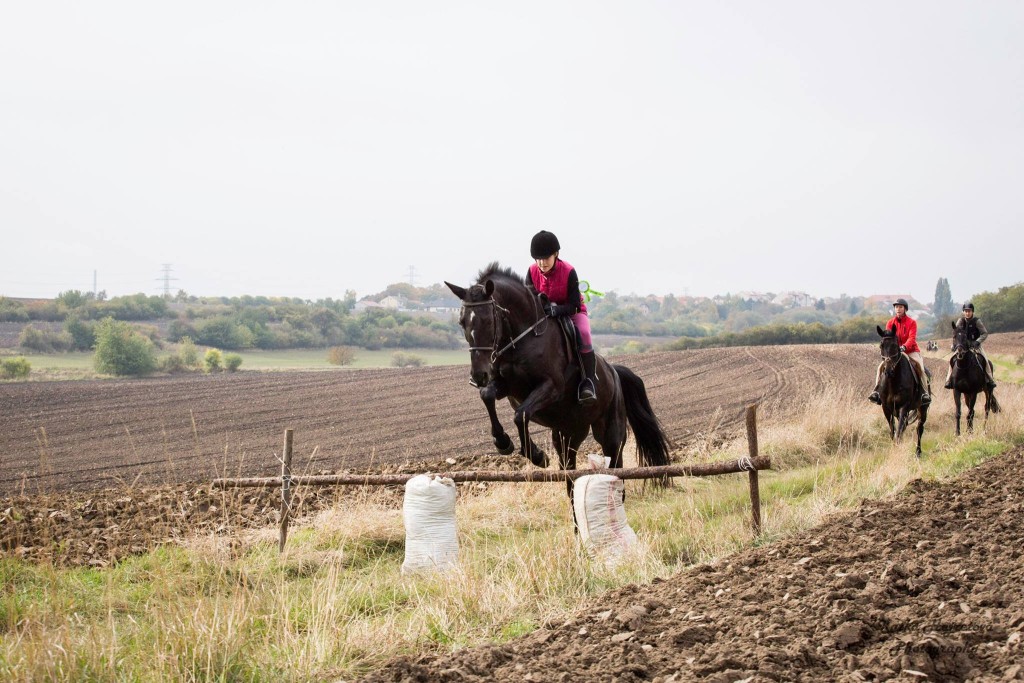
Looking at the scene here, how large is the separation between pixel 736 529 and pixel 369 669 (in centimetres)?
419

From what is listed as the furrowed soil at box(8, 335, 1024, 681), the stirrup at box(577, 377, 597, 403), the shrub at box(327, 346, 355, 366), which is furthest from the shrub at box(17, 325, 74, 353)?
the stirrup at box(577, 377, 597, 403)

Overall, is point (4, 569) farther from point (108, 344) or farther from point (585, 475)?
point (108, 344)

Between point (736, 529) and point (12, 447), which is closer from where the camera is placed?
point (736, 529)

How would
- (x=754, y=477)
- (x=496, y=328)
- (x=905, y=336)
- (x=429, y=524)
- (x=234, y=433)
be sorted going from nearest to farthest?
1. (x=754, y=477)
2. (x=429, y=524)
3. (x=496, y=328)
4. (x=905, y=336)
5. (x=234, y=433)

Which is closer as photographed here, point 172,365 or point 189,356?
point 172,365

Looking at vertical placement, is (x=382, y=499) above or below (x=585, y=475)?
below

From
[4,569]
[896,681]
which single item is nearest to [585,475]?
[896,681]

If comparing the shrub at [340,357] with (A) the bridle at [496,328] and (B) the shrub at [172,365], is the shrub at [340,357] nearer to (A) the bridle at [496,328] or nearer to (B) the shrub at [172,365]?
(B) the shrub at [172,365]

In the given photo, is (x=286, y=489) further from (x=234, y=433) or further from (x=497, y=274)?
(x=234, y=433)

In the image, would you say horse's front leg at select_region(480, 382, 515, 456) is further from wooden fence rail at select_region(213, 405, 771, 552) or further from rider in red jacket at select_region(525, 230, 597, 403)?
rider in red jacket at select_region(525, 230, 597, 403)

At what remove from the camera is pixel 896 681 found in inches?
151

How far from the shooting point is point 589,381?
9141mm

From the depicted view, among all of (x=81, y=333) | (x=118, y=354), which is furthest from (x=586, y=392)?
(x=81, y=333)

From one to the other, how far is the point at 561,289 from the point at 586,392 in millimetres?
1079
